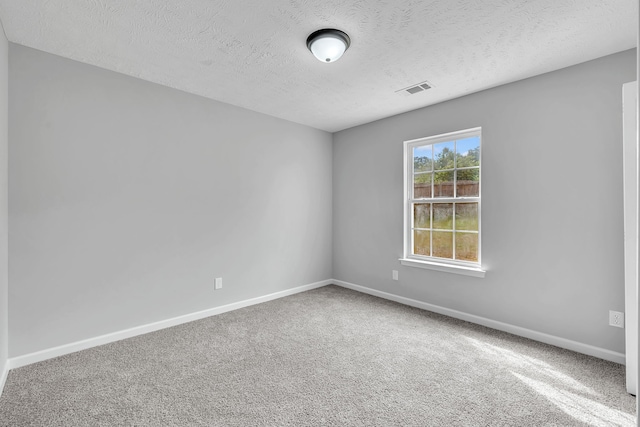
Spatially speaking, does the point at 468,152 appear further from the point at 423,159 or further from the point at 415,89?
the point at 415,89

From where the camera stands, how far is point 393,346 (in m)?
2.63

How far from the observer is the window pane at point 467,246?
327 centimetres

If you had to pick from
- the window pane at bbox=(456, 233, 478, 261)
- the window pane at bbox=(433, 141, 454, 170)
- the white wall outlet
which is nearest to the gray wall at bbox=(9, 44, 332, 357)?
the window pane at bbox=(433, 141, 454, 170)

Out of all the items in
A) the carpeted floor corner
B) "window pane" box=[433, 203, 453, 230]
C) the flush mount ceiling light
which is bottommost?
the carpeted floor corner

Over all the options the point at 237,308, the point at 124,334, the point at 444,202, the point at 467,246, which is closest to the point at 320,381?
the point at 237,308

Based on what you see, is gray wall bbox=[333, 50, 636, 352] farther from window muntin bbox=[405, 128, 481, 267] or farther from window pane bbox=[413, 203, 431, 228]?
window pane bbox=[413, 203, 431, 228]

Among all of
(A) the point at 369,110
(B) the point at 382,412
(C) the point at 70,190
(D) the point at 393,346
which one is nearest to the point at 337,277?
(D) the point at 393,346

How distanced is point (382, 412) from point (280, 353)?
1.01m

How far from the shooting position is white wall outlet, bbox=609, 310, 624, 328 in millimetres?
2336

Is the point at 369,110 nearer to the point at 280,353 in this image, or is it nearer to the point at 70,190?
the point at 280,353

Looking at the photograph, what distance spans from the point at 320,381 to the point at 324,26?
2.46 meters

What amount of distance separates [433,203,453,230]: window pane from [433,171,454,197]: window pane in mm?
131

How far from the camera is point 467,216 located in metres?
3.33

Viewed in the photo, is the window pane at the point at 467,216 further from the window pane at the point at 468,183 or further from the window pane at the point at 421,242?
the window pane at the point at 421,242
